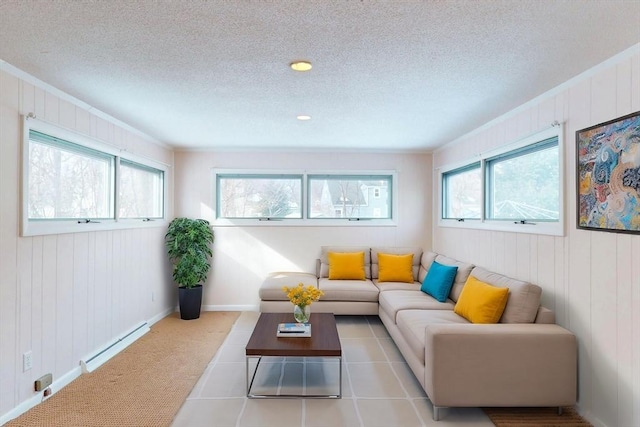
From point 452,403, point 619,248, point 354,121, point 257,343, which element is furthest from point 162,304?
point 619,248

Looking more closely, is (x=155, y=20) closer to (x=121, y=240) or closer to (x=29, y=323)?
(x=29, y=323)

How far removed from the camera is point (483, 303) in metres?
2.91

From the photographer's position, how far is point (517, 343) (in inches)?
96.2

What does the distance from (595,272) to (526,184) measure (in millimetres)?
1136

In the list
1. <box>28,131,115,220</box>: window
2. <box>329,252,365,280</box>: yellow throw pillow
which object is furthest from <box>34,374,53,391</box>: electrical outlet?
<box>329,252,365,280</box>: yellow throw pillow

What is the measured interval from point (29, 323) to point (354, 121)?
3.27m

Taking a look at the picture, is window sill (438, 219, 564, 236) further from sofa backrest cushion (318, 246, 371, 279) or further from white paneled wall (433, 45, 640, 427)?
sofa backrest cushion (318, 246, 371, 279)

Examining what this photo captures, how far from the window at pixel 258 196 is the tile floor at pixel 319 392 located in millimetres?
2130

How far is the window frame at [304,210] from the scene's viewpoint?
534 centimetres

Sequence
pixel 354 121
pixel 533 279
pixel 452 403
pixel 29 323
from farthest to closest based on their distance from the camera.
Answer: pixel 354 121 < pixel 533 279 < pixel 29 323 < pixel 452 403

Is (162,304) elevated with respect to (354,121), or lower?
lower

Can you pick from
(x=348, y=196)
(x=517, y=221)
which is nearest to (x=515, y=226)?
(x=517, y=221)

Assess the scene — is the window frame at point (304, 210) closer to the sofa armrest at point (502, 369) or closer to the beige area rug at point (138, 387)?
the beige area rug at point (138, 387)

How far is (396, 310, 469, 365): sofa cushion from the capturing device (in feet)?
9.05
